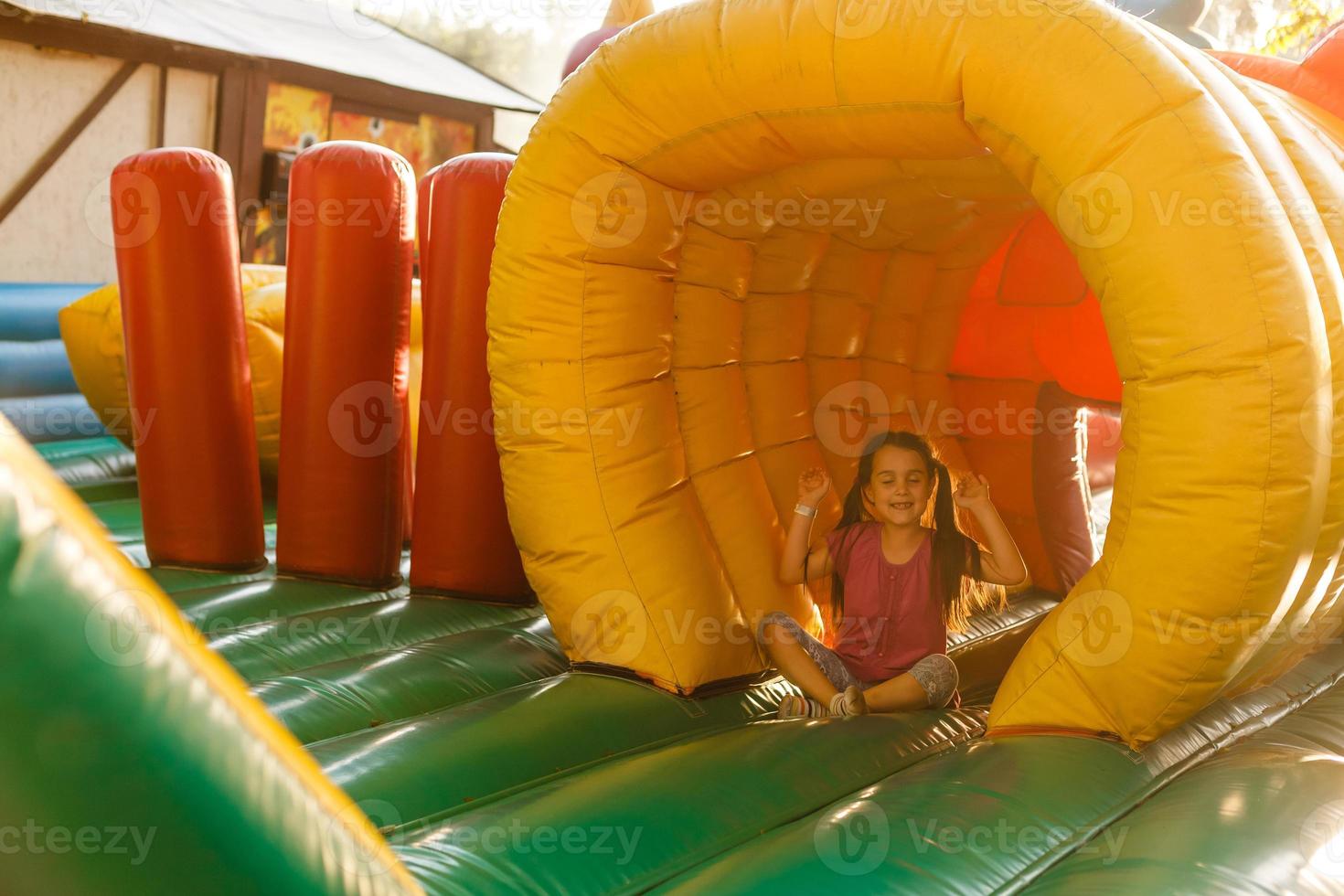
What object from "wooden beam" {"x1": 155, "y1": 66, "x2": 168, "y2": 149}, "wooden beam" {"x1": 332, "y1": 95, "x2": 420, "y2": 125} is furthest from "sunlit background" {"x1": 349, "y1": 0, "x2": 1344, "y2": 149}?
"wooden beam" {"x1": 155, "y1": 66, "x2": 168, "y2": 149}

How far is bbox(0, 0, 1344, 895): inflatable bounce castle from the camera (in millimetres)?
885

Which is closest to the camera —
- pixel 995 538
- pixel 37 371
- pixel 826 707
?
pixel 826 707

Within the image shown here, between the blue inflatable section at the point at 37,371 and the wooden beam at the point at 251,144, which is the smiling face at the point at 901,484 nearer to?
the blue inflatable section at the point at 37,371

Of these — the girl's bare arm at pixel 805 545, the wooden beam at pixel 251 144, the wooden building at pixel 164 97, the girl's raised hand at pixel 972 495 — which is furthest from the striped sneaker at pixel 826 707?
the wooden beam at pixel 251 144

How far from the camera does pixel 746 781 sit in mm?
1580

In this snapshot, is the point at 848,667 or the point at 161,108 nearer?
the point at 848,667

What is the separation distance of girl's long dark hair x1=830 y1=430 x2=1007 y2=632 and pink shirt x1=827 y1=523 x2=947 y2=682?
2cm

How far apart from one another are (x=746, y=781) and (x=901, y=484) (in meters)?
0.80

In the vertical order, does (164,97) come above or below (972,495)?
above

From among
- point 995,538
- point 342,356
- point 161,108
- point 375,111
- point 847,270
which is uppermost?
point 375,111

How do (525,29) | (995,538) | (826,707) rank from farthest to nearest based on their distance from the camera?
(525,29)
(995,538)
(826,707)

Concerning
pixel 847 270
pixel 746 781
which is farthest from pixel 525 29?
pixel 746 781

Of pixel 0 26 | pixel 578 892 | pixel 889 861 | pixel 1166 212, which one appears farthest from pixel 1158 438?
pixel 0 26

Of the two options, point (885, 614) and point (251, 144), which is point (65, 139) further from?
point (885, 614)
